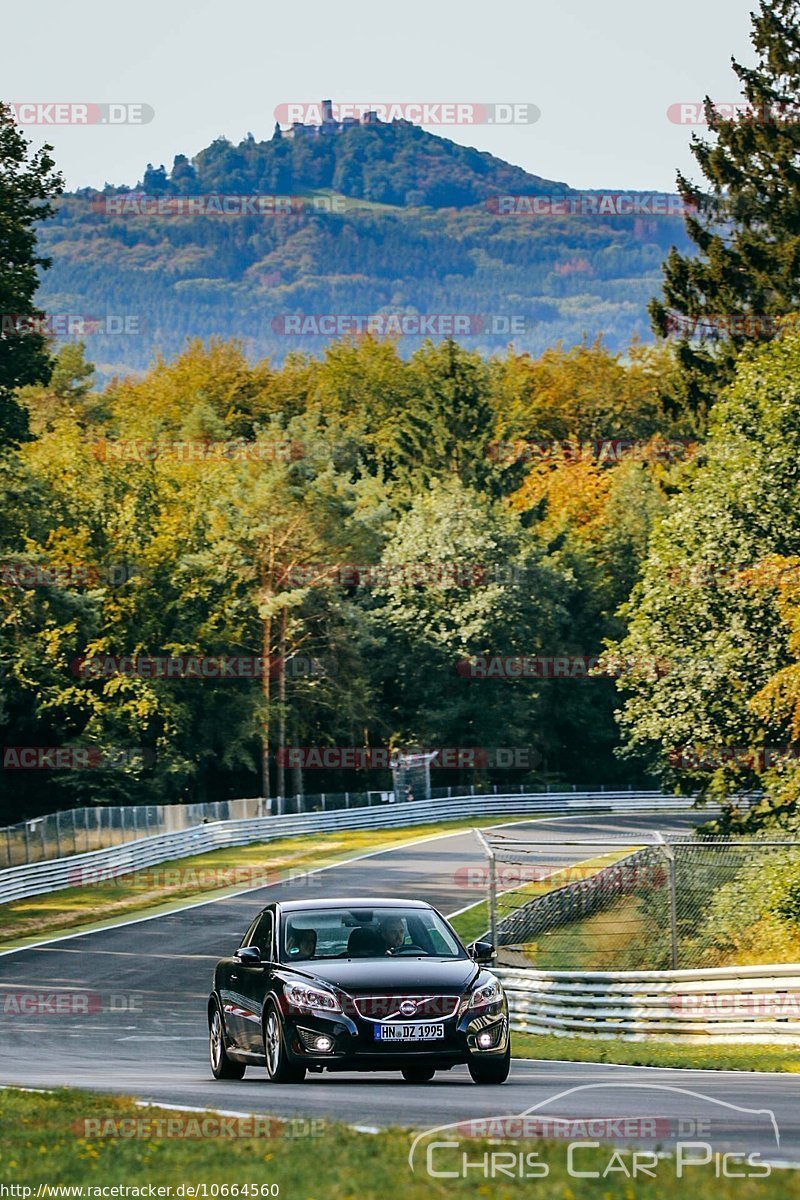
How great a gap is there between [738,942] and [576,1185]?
76.8 feet

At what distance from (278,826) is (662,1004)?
41.5 meters

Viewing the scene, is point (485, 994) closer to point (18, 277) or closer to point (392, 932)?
point (392, 932)

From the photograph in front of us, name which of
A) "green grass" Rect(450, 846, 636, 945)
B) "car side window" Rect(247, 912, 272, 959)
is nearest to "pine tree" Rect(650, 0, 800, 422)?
"green grass" Rect(450, 846, 636, 945)

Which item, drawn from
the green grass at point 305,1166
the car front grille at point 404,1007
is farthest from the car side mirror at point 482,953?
the green grass at point 305,1166

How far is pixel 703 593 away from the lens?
136 ft

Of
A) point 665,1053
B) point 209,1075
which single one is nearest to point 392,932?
point 209,1075

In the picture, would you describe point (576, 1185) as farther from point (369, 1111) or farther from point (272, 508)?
point (272, 508)

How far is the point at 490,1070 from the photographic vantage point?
14.2m

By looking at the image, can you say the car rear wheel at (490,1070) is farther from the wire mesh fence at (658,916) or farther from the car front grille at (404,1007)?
the wire mesh fence at (658,916)

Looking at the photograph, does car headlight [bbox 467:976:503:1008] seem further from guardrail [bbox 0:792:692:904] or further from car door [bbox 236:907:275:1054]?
guardrail [bbox 0:792:692:904]

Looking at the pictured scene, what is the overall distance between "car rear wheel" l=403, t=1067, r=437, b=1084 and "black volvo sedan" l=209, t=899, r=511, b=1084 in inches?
0.5

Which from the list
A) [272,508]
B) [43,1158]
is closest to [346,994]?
[43,1158]

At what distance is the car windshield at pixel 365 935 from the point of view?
14.9m

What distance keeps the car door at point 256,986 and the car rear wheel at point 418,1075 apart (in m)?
1.21
